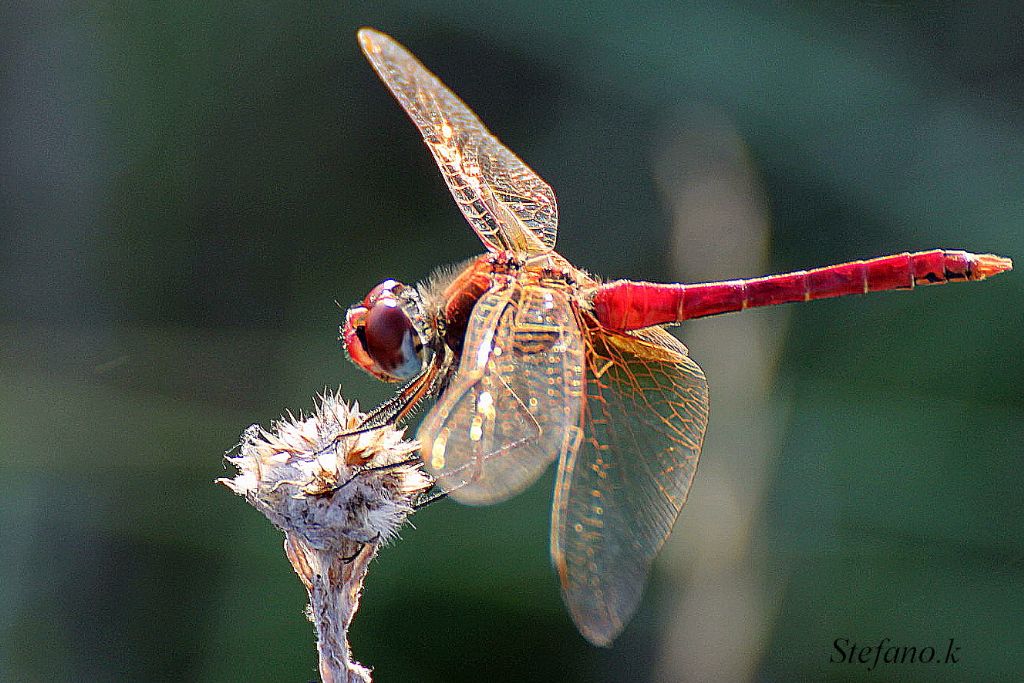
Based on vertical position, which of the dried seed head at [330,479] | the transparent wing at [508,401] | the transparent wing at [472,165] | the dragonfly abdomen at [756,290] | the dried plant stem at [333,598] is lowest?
the dried plant stem at [333,598]

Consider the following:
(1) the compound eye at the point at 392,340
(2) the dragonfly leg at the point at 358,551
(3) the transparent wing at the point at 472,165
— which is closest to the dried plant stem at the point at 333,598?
(2) the dragonfly leg at the point at 358,551

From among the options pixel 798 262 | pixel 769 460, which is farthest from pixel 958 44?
pixel 769 460

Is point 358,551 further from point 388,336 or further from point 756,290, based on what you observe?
point 756,290

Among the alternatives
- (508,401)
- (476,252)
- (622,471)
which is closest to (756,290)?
(622,471)

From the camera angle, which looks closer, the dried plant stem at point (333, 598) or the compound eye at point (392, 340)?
the dried plant stem at point (333, 598)

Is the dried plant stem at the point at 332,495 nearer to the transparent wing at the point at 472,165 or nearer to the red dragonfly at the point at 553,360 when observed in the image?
the red dragonfly at the point at 553,360

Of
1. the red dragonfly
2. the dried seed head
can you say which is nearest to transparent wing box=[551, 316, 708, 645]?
the red dragonfly

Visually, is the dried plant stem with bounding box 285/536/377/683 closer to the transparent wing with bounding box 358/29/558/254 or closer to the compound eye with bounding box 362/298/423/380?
the compound eye with bounding box 362/298/423/380

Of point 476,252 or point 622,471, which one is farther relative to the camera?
point 476,252
